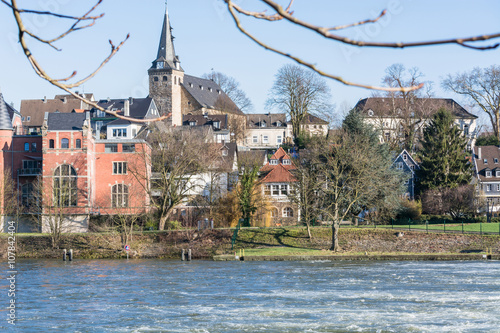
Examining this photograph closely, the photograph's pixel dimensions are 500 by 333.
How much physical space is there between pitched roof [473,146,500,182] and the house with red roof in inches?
1195

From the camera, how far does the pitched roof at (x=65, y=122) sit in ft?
201

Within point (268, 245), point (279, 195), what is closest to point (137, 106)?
point (279, 195)

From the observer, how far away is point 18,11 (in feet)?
11.1

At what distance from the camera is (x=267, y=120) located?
387 ft

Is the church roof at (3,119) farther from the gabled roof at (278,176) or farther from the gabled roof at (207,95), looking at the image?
the gabled roof at (207,95)

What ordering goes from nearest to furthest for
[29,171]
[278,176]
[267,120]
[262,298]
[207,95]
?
[262,298], [29,171], [278,176], [267,120], [207,95]

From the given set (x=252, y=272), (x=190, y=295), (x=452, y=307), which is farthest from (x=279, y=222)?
(x=452, y=307)

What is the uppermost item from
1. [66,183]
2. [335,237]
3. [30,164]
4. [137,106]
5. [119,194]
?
[137,106]

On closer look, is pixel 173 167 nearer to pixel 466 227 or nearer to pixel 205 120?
pixel 466 227

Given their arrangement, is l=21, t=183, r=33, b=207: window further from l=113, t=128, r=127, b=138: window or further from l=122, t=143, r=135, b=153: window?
l=113, t=128, r=127, b=138: window

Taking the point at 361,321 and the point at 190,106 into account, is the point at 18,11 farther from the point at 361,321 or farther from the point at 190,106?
the point at 190,106

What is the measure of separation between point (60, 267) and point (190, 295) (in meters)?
17.3

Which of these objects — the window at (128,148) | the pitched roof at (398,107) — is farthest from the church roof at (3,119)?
the pitched roof at (398,107)

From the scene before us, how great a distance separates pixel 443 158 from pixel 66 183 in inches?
1462
